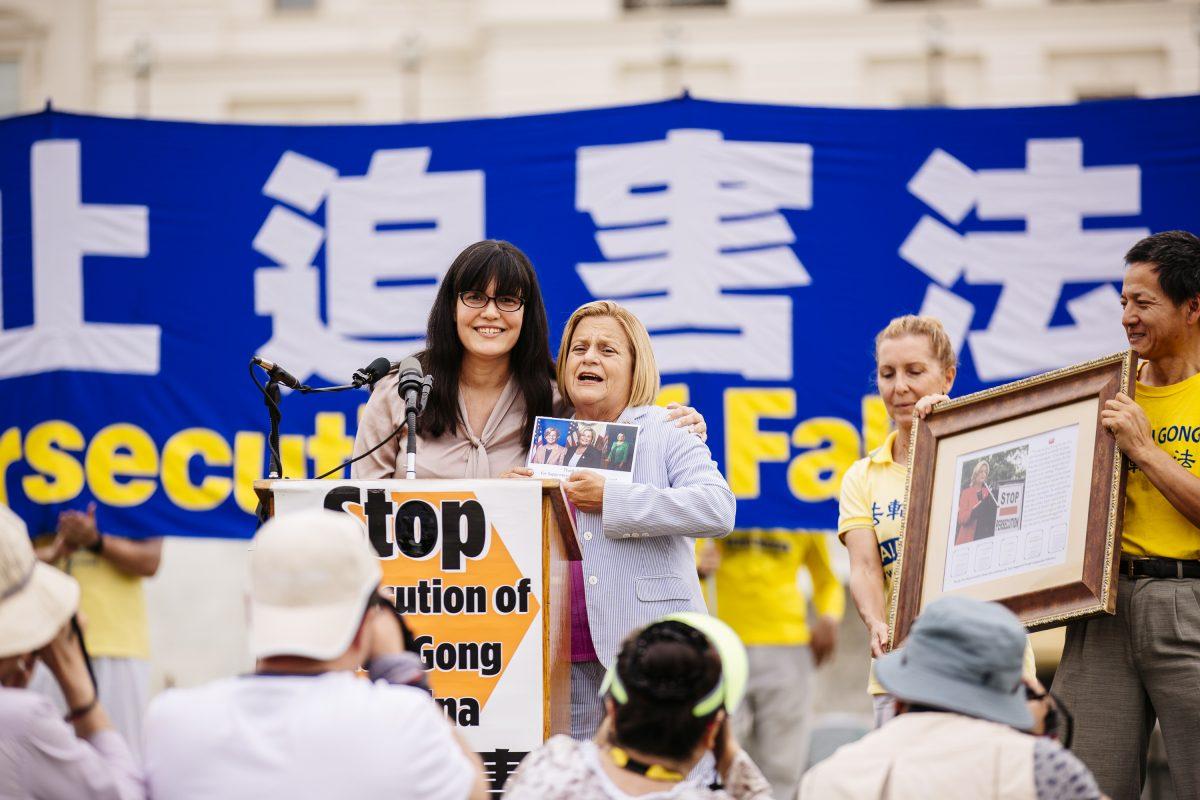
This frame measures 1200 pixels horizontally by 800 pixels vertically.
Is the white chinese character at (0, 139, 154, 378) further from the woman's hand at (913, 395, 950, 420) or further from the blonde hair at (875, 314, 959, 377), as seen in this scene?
the woman's hand at (913, 395, 950, 420)

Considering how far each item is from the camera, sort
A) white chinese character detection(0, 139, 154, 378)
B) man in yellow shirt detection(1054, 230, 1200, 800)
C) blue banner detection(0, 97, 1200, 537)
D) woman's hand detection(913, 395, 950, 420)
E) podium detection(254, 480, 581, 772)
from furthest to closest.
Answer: white chinese character detection(0, 139, 154, 378)
blue banner detection(0, 97, 1200, 537)
woman's hand detection(913, 395, 950, 420)
man in yellow shirt detection(1054, 230, 1200, 800)
podium detection(254, 480, 581, 772)

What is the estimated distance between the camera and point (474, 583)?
11.6 ft

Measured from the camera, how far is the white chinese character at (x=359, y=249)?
23.4 ft

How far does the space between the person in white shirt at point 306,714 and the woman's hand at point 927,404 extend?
7.58ft

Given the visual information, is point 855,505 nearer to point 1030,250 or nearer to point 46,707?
point 46,707

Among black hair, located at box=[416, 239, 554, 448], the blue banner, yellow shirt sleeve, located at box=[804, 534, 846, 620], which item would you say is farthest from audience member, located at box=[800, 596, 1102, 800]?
yellow shirt sleeve, located at box=[804, 534, 846, 620]

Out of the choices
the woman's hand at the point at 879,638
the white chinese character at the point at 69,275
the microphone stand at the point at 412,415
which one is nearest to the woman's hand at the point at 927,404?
the woman's hand at the point at 879,638

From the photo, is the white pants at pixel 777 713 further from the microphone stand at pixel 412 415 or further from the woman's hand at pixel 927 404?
the microphone stand at pixel 412 415

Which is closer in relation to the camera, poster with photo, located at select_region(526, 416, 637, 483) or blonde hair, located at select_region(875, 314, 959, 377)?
poster with photo, located at select_region(526, 416, 637, 483)

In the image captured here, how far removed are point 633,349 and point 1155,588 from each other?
69.9 inches

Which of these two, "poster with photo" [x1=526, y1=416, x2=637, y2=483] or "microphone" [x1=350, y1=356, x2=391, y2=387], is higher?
"microphone" [x1=350, y1=356, x2=391, y2=387]

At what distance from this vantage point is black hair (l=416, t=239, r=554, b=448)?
420 cm

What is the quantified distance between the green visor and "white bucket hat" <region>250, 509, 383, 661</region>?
520 millimetres

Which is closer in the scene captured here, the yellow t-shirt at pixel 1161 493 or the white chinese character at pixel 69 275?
the yellow t-shirt at pixel 1161 493
